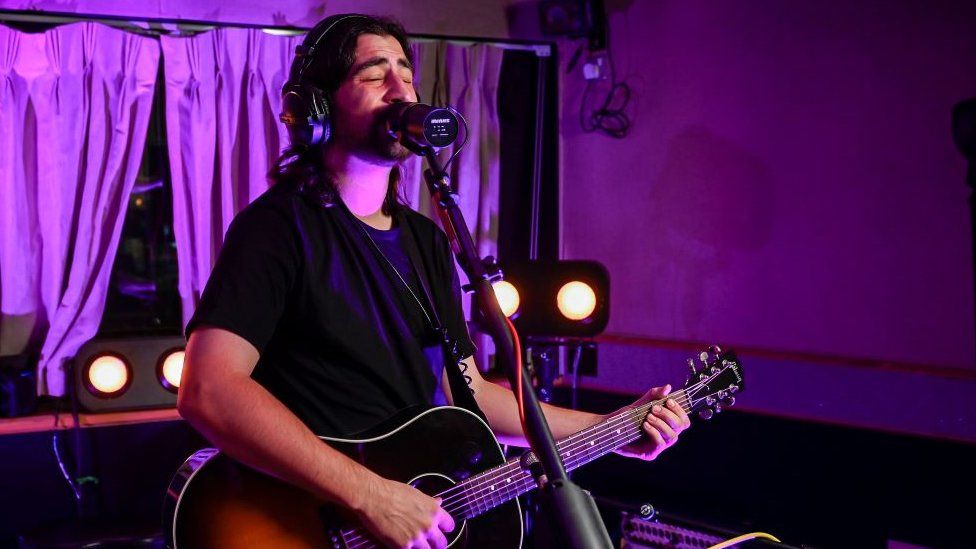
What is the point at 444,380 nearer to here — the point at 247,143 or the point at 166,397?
the point at 166,397

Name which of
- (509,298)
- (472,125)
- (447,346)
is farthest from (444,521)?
(472,125)

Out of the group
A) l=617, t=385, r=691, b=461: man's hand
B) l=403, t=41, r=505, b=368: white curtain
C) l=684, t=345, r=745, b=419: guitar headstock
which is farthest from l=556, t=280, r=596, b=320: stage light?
l=617, t=385, r=691, b=461: man's hand

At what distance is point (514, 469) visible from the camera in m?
1.90

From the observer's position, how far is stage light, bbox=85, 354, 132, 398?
3.12m

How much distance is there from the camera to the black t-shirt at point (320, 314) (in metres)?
1.73

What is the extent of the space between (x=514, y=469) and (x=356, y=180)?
0.75 metres

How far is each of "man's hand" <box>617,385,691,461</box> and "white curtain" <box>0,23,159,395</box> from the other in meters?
2.35

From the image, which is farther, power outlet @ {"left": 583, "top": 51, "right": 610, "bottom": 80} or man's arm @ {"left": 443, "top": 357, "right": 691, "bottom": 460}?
power outlet @ {"left": 583, "top": 51, "right": 610, "bottom": 80}

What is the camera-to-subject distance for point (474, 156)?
414 cm

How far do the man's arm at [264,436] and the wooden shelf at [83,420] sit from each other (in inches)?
67.8

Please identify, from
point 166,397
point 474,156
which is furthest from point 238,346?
point 474,156

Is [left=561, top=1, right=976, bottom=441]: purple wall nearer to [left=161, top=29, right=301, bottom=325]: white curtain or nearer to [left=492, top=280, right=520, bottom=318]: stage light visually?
[left=492, top=280, right=520, bottom=318]: stage light

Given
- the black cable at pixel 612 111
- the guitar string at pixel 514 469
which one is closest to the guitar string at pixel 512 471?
the guitar string at pixel 514 469

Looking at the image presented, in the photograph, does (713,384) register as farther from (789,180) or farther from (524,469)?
(789,180)
